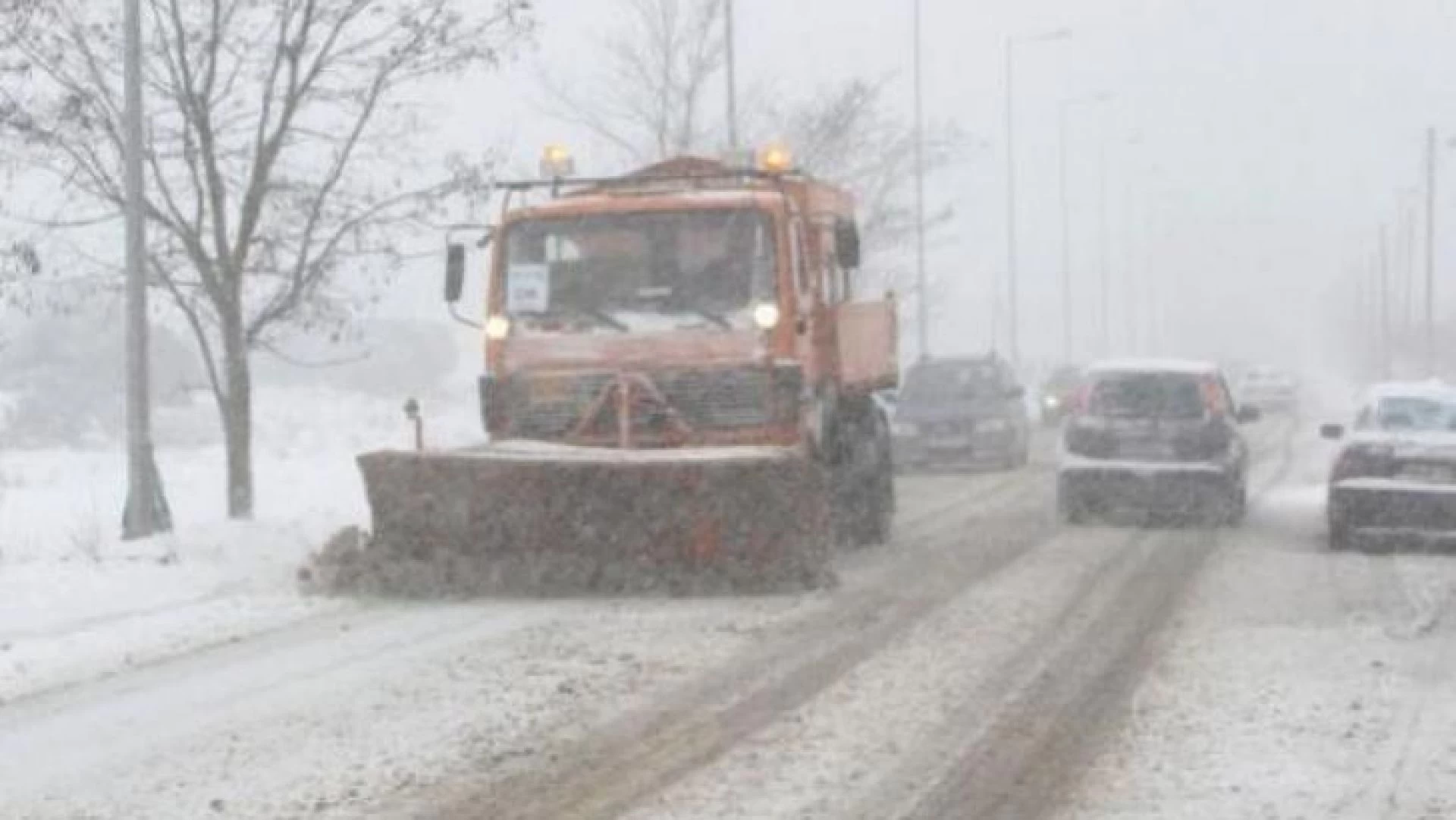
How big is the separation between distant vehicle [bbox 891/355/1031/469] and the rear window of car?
35.8ft

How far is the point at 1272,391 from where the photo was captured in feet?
207

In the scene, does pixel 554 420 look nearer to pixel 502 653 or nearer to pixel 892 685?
pixel 502 653

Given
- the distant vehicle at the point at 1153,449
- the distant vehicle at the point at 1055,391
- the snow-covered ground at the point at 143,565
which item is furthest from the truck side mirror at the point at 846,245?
→ the distant vehicle at the point at 1055,391

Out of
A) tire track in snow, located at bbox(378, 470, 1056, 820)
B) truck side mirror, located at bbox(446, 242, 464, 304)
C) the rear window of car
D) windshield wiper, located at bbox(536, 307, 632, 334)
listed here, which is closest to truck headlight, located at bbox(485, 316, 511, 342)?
windshield wiper, located at bbox(536, 307, 632, 334)

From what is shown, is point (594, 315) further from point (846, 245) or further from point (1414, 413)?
point (1414, 413)

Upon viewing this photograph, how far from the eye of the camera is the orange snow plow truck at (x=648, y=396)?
15.7 m

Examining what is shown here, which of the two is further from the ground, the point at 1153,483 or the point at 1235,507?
the point at 1153,483

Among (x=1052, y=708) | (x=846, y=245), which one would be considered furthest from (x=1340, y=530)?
(x=1052, y=708)

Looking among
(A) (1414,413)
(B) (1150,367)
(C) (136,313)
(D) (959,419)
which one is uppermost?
(C) (136,313)

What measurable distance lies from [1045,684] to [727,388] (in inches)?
215

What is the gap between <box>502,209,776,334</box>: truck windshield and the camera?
55.9ft

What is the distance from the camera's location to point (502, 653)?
1291 centimetres

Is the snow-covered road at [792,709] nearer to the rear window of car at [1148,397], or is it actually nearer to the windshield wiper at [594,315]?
the windshield wiper at [594,315]

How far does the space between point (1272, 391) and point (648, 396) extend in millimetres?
48423
